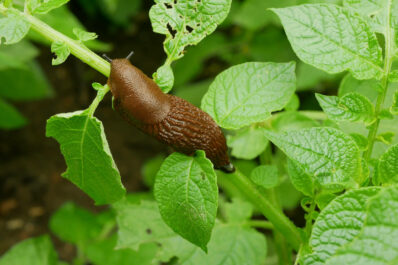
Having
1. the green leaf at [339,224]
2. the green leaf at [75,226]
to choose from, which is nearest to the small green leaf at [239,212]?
the green leaf at [339,224]

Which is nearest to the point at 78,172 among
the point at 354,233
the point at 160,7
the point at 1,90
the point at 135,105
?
the point at 135,105

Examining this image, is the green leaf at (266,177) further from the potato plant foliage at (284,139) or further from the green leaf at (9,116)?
the green leaf at (9,116)

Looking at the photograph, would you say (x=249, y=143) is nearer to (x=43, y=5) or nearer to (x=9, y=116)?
(x=43, y=5)

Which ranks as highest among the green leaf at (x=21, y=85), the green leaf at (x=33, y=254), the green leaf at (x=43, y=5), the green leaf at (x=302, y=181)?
the green leaf at (x=43, y=5)

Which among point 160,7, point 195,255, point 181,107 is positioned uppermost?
point 160,7

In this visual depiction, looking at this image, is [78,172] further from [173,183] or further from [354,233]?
[354,233]

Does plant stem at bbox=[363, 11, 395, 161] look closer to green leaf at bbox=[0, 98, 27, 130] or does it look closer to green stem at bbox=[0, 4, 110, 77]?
green stem at bbox=[0, 4, 110, 77]
